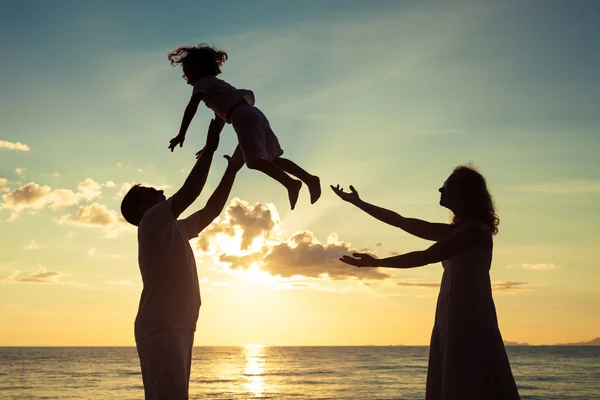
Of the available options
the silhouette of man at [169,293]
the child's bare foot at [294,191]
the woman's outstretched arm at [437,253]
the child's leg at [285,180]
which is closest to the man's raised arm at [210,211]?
the silhouette of man at [169,293]

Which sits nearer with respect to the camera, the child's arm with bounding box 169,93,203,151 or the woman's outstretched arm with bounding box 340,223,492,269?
the woman's outstretched arm with bounding box 340,223,492,269

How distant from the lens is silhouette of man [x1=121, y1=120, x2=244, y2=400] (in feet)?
11.0

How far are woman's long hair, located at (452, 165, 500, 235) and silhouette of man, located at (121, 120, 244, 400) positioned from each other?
152 centimetres

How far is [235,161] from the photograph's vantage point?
4.26 metres

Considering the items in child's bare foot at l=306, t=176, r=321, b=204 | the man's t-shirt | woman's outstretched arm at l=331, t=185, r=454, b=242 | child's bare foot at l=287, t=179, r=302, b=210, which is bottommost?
the man's t-shirt

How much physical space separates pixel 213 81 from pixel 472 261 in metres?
2.12

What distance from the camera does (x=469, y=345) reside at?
3.81 metres

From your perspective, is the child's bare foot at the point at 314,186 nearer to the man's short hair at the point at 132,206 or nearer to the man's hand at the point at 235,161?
the man's hand at the point at 235,161

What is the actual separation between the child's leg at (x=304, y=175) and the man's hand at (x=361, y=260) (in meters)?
1.04

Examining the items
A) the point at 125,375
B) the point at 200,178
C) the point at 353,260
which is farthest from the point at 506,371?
the point at 125,375

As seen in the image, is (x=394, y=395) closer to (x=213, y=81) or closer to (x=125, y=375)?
(x=125, y=375)

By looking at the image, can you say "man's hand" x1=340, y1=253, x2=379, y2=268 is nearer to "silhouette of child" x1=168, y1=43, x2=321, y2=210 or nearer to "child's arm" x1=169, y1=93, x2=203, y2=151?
"silhouette of child" x1=168, y1=43, x2=321, y2=210

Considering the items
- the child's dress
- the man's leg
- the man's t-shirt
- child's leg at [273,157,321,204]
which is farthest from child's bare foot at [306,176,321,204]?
the man's leg

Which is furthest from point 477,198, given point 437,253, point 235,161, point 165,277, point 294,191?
point 165,277
